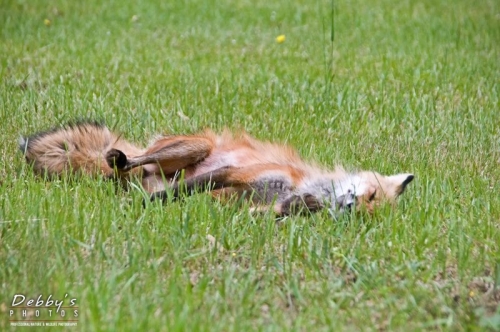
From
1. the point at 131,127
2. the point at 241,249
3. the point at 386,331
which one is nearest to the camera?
the point at 386,331

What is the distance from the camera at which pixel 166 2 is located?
46.8 feet

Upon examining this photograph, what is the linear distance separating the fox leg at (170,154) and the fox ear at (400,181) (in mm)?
1388

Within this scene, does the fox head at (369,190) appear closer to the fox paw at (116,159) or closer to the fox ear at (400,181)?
the fox ear at (400,181)

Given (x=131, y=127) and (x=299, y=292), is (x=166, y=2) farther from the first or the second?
(x=299, y=292)

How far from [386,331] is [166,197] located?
7.05 feet

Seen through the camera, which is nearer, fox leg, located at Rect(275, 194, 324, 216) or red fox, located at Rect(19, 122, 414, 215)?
fox leg, located at Rect(275, 194, 324, 216)

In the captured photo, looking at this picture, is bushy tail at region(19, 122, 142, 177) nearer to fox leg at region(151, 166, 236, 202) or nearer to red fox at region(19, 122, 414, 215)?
red fox at region(19, 122, 414, 215)

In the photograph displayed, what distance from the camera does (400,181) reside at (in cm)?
565

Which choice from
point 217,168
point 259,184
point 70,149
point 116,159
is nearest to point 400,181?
point 259,184

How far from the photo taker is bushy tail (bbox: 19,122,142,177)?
230 inches

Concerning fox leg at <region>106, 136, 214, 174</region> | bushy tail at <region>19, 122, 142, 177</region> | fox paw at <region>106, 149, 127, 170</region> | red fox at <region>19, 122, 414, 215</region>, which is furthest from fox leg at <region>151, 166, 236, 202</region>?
bushy tail at <region>19, 122, 142, 177</region>

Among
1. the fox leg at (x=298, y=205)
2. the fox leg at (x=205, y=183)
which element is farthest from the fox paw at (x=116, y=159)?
the fox leg at (x=298, y=205)

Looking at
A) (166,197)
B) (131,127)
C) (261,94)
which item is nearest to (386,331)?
(166,197)

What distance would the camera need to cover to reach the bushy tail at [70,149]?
19.2 ft
